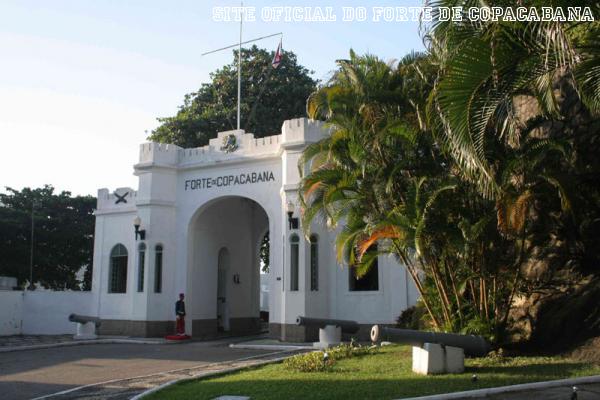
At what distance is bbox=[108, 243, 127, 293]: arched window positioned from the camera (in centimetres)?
2266

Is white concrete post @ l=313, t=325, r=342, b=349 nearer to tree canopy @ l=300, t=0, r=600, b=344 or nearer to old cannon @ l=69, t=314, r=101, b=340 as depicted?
tree canopy @ l=300, t=0, r=600, b=344

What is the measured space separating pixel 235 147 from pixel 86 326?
→ 7990 millimetres

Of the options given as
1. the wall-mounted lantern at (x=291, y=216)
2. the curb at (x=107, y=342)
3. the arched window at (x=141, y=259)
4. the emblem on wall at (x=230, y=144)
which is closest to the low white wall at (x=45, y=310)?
the arched window at (x=141, y=259)

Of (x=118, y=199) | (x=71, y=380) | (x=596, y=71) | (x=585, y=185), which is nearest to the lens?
(x=596, y=71)

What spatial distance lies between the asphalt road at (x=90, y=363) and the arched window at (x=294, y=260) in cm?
249

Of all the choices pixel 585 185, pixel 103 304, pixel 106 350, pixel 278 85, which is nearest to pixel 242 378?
pixel 585 185

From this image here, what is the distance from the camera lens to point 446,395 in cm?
803

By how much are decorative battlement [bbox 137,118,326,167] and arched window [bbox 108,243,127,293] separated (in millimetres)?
3682

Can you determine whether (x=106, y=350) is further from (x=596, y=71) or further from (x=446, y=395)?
(x=596, y=71)

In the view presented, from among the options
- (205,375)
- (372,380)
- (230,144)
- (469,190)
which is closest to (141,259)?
(230,144)

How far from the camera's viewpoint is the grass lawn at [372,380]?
8.70 meters

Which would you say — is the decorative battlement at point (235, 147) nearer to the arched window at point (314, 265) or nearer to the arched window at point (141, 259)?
the arched window at point (141, 259)

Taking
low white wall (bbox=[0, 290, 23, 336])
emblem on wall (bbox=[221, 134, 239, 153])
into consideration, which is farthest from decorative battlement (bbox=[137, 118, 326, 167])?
low white wall (bbox=[0, 290, 23, 336])

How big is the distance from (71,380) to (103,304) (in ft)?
34.6
